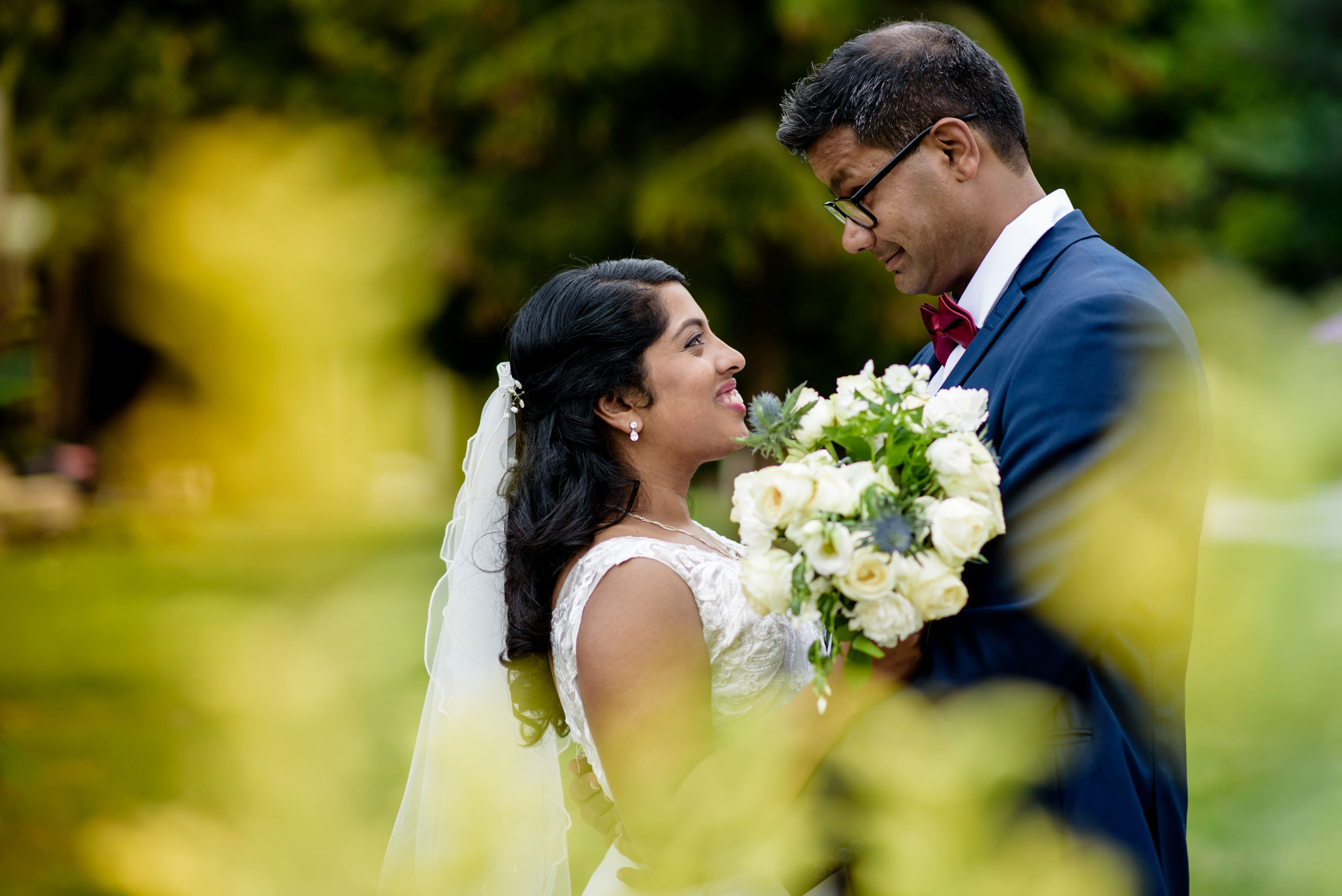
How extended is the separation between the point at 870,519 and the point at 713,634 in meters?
0.97

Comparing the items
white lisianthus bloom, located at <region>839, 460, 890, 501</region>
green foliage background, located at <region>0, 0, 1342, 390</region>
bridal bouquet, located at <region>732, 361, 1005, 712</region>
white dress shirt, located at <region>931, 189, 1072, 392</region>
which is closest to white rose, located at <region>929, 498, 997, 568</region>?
bridal bouquet, located at <region>732, 361, 1005, 712</region>

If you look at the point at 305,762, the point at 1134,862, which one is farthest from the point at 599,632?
the point at 305,762

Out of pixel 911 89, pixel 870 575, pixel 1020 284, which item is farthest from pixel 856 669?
pixel 911 89

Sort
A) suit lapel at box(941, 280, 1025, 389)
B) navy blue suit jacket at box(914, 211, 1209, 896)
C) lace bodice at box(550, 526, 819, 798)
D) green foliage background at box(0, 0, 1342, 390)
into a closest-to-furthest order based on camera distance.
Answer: navy blue suit jacket at box(914, 211, 1209, 896) < suit lapel at box(941, 280, 1025, 389) < lace bodice at box(550, 526, 819, 798) < green foliage background at box(0, 0, 1342, 390)

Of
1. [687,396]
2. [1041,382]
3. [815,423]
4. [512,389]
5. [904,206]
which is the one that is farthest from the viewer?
[512,389]

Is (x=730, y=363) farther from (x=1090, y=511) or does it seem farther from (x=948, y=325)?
(x=1090, y=511)

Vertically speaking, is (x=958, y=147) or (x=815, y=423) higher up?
(x=958, y=147)

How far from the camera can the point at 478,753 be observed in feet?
3.93

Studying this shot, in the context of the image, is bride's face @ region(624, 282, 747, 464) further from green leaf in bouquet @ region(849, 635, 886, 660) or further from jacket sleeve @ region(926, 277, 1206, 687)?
green leaf in bouquet @ region(849, 635, 886, 660)

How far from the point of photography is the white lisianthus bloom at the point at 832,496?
1.87 m

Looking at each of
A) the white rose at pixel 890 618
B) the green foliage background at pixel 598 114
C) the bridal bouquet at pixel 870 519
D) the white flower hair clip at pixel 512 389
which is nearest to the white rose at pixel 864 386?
the bridal bouquet at pixel 870 519

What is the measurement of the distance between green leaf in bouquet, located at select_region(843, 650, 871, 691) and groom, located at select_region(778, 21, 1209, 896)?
17 centimetres

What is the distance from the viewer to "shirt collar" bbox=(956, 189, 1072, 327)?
2604 millimetres

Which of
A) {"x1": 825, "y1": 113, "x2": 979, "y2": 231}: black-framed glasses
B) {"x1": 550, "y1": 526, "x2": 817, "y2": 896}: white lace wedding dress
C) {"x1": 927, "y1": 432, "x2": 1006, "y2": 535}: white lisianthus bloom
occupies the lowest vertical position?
{"x1": 550, "y1": 526, "x2": 817, "y2": 896}: white lace wedding dress
